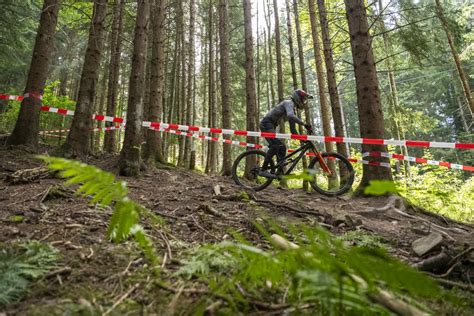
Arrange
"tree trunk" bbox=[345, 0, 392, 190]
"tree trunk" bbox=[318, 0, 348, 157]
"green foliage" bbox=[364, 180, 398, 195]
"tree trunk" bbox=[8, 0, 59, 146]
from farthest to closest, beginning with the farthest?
"tree trunk" bbox=[318, 0, 348, 157] < "tree trunk" bbox=[8, 0, 59, 146] < "tree trunk" bbox=[345, 0, 392, 190] < "green foliage" bbox=[364, 180, 398, 195]

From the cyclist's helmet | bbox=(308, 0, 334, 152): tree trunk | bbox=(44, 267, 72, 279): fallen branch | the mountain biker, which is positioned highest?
bbox=(308, 0, 334, 152): tree trunk

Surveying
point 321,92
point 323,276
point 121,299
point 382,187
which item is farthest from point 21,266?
point 321,92

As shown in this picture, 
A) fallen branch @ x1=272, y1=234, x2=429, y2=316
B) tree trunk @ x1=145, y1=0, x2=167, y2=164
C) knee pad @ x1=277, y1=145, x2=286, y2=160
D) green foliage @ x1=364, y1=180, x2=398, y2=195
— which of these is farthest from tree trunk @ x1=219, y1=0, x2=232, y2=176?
green foliage @ x1=364, y1=180, x2=398, y2=195

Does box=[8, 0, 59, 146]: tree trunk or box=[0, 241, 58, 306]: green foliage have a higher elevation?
box=[8, 0, 59, 146]: tree trunk

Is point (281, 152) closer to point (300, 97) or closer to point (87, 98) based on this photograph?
point (300, 97)

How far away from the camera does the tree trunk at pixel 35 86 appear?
6730mm

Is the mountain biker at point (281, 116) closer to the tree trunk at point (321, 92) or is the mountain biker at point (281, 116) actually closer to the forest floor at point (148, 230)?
the forest floor at point (148, 230)

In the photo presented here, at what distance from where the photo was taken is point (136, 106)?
6.01 meters

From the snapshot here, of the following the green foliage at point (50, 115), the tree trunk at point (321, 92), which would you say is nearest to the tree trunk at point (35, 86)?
the green foliage at point (50, 115)

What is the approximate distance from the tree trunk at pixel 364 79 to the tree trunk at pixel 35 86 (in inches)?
258

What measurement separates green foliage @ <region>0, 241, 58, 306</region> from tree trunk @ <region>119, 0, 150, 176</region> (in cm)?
393

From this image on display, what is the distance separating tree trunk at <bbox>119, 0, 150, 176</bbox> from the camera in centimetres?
582

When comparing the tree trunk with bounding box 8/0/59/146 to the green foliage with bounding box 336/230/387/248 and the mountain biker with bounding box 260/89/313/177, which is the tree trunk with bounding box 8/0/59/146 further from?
the green foliage with bounding box 336/230/387/248

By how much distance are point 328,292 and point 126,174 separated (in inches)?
214
